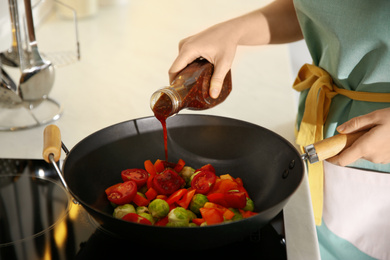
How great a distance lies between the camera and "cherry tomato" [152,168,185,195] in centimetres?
89

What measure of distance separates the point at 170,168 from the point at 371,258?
0.60 meters

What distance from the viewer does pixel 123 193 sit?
878 millimetres

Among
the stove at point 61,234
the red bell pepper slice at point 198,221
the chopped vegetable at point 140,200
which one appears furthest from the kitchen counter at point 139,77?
the chopped vegetable at point 140,200

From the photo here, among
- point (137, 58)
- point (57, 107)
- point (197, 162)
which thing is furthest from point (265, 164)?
point (137, 58)

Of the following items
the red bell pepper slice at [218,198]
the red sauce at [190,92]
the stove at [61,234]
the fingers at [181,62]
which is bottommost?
the stove at [61,234]

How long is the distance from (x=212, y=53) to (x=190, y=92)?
0.41 ft

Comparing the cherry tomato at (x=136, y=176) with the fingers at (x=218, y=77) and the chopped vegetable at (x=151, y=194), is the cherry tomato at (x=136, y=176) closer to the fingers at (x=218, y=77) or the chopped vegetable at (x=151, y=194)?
the chopped vegetable at (x=151, y=194)

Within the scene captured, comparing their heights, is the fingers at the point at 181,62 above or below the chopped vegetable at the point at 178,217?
above

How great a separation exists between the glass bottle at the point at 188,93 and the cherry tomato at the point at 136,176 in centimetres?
12

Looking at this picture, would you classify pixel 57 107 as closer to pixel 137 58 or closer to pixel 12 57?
pixel 12 57

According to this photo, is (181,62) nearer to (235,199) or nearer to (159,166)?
(159,166)

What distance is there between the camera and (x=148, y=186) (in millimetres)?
919

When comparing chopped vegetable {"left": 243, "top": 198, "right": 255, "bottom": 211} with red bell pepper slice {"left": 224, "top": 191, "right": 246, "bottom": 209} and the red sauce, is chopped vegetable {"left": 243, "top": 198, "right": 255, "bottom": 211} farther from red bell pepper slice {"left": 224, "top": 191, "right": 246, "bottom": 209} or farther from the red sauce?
the red sauce

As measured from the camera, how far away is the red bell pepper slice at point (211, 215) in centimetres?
79
